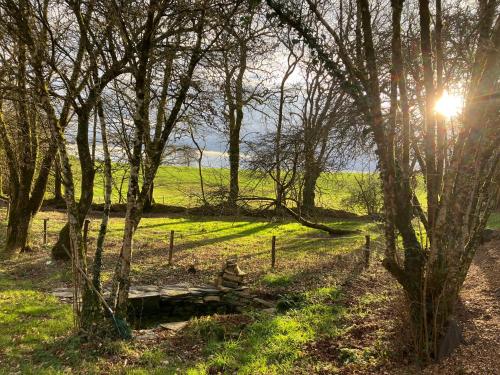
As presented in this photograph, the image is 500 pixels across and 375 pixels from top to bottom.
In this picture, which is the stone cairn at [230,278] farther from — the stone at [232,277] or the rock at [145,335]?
the rock at [145,335]

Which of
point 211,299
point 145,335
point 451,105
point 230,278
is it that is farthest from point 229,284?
point 451,105

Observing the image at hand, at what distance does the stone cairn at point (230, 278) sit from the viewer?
11.8 meters

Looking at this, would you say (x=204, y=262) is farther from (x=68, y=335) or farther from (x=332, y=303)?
(x=68, y=335)

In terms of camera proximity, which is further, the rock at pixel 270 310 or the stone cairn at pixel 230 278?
the stone cairn at pixel 230 278

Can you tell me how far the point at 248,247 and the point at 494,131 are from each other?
13034 millimetres

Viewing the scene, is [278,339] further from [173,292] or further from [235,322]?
[173,292]

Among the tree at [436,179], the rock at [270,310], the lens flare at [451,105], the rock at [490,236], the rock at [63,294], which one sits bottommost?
the rock at [270,310]

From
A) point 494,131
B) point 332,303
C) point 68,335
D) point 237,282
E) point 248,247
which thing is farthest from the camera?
point 248,247

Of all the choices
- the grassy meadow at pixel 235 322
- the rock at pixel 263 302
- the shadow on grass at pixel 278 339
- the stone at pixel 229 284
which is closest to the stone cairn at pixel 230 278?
the stone at pixel 229 284

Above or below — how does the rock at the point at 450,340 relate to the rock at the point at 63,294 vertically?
above

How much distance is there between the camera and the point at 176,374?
20.8ft

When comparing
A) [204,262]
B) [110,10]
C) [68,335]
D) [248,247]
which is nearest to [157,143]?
[110,10]

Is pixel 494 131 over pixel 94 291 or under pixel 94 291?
over

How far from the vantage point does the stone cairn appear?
11.8 metres
